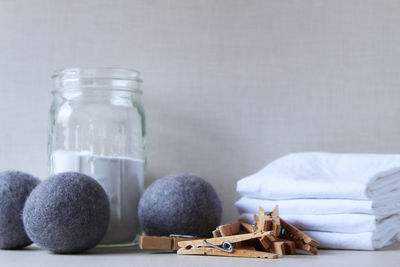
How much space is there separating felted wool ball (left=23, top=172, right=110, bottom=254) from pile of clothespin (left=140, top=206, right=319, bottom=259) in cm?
7

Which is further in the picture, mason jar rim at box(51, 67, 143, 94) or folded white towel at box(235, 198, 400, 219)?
mason jar rim at box(51, 67, 143, 94)

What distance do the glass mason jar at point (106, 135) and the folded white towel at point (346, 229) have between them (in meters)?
0.25

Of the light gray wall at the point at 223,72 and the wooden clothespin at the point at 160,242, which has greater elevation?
the light gray wall at the point at 223,72

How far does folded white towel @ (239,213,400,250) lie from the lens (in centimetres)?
71

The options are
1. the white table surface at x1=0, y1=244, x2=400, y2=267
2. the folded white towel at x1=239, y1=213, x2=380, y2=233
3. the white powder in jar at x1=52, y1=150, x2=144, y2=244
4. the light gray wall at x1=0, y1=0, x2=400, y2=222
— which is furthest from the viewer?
the light gray wall at x1=0, y1=0, x2=400, y2=222

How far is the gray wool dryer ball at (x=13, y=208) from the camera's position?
0.72 metres

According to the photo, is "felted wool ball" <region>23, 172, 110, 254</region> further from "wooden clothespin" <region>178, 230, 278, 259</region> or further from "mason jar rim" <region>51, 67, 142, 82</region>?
"mason jar rim" <region>51, 67, 142, 82</region>

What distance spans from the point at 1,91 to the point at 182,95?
1.10 feet

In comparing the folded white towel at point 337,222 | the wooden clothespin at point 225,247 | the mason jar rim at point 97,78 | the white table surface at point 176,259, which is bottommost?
the white table surface at point 176,259

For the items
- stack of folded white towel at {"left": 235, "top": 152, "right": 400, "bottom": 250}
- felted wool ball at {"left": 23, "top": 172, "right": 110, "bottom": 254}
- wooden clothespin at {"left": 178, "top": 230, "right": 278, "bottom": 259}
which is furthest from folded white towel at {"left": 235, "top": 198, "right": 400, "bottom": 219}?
felted wool ball at {"left": 23, "top": 172, "right": 110, "bottom": 254}

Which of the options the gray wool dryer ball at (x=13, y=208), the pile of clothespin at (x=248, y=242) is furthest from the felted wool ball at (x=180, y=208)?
the gray wool dryer ball at (x=13, y=208)

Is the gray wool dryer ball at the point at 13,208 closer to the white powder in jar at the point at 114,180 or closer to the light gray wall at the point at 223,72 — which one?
the white powder in jar at the point at 114,180

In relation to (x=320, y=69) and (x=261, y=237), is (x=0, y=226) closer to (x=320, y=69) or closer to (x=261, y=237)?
(x=261, y=237)

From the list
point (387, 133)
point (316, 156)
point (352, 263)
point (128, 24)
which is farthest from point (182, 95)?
point (352, 263)
